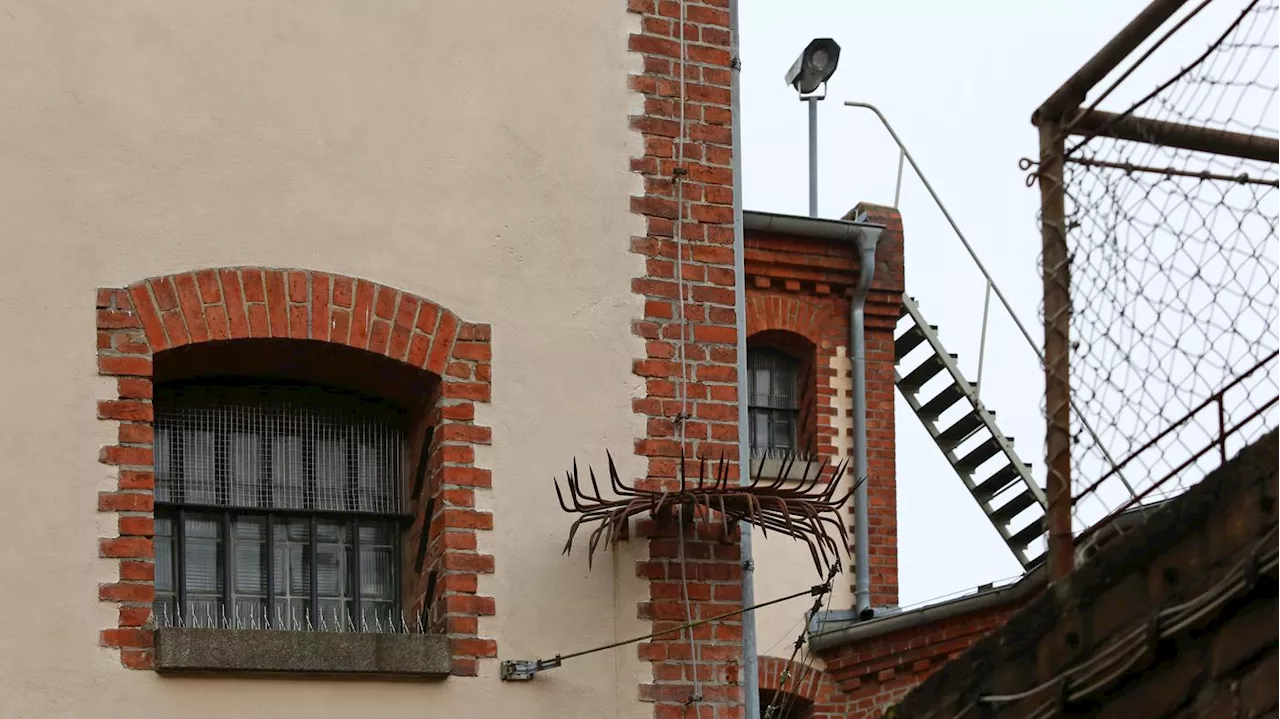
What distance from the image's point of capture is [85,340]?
7.72 metres

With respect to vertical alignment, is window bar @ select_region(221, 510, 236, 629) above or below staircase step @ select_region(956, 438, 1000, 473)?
below

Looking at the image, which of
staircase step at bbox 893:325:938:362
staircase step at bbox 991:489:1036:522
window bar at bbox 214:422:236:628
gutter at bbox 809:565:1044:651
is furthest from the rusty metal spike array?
staircase step at bbox 991:489:1036:522

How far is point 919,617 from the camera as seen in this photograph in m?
16.0

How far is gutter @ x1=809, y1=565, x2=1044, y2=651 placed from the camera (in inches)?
615

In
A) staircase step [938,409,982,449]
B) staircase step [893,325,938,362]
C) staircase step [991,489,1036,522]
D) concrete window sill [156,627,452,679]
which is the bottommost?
concrete window sill [156,627,452,679]

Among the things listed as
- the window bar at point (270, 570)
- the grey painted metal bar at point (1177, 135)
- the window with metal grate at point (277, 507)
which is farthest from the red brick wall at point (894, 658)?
the grey painted metal bar at point (1177, 135)

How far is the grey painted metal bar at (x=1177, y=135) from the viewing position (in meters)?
5.23

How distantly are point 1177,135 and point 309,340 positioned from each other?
145 inches

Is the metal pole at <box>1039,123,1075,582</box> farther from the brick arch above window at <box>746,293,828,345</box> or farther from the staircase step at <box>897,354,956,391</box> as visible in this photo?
the staircase step at <box>897,354,956,391</box>

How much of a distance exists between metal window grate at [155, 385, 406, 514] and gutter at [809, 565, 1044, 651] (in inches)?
286

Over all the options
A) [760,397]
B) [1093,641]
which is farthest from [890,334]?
[1093,641]

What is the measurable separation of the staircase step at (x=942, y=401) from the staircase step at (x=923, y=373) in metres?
0.17

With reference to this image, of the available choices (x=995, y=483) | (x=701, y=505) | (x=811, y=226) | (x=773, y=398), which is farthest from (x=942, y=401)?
(x=701, y=505)

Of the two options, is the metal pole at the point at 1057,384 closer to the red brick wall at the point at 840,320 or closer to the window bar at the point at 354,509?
the window bar at the point at 354,509
